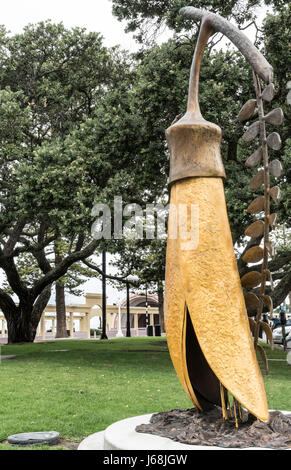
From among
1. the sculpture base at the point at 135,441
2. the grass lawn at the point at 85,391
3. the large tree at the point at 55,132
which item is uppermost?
the large tree at the point at 55,132

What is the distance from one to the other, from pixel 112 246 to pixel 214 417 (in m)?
8.97

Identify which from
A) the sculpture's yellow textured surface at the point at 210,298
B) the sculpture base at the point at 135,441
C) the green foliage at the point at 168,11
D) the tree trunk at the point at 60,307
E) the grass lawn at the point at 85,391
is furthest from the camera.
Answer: the tree trunk at the point at 60,307

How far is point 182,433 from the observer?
418 centimetres

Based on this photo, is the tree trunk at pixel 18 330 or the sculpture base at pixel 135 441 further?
the tree trunk at pixel 18 330

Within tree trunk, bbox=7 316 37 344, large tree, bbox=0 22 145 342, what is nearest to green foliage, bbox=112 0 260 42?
large tree, bbox=0 22 145 342

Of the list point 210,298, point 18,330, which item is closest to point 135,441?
point 210,298

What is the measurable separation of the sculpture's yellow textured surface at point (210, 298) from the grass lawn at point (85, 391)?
103 inches

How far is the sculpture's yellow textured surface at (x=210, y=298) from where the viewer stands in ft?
13.7

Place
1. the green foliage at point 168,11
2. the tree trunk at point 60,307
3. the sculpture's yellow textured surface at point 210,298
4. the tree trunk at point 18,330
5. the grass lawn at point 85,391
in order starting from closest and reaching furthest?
the sculpture's yellow textured surface at point 210,298 < the grass lawn at point 85,391 < the green foliage at point 168,11 < the tree trunk at point 18,330 < the tree trunk at point 60,307

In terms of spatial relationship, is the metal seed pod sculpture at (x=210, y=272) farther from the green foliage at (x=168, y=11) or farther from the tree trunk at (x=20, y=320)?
the tree trunk at (x=20, y=320)

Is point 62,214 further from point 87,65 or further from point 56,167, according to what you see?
point 87,65

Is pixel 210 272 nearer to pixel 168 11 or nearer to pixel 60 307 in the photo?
pixel 168 11

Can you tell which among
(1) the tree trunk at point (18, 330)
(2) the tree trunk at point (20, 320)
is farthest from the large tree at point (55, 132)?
(1) the tree trunk at point (18, 330)

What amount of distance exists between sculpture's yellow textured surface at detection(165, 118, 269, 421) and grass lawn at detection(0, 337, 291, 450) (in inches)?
103
